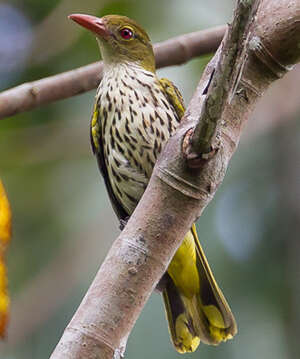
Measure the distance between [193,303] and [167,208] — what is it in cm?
135

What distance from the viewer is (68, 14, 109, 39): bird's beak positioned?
252 cm

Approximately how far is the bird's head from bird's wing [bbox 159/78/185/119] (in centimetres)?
17

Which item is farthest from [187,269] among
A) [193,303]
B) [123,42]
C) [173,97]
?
[123,42]

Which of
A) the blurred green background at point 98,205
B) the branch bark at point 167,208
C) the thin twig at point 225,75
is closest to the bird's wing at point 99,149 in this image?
the blurred green background at point 98,205

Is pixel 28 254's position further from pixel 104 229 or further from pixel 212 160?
pixel 212 160

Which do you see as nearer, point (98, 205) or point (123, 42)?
point (123, 42)

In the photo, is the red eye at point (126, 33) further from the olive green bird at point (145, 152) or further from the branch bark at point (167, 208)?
the branch bark at point (167, 208)

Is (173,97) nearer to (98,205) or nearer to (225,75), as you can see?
(98,205)

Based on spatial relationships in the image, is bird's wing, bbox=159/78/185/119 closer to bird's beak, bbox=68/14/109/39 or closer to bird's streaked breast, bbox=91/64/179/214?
bird's streaked breast, bbox=91/64/179/214

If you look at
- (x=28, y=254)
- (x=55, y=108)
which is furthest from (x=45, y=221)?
(x=55, y=108)

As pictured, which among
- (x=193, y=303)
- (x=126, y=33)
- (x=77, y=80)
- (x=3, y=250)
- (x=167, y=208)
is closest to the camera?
(x=3, y=250)

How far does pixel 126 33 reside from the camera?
2.91 m

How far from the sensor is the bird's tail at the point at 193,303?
2628 mm

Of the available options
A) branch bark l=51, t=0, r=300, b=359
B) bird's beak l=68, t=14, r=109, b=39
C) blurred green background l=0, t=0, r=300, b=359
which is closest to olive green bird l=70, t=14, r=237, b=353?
bird's beak l=68, t=14, r=109, b=39
